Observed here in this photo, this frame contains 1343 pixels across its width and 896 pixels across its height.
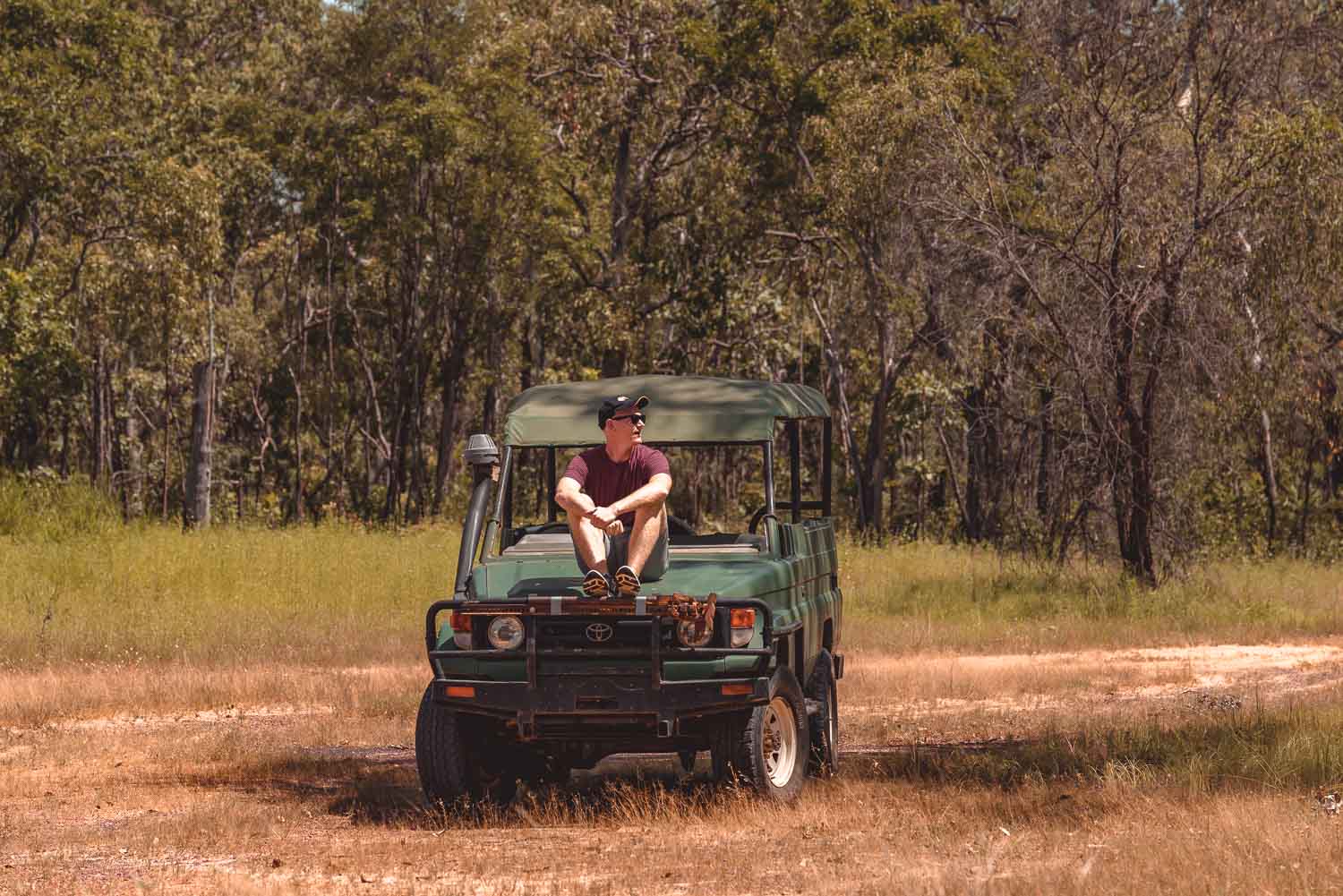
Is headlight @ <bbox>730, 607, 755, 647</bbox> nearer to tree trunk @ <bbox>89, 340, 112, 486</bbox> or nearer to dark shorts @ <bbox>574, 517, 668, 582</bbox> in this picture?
dark shorts @ <bbox>574, 517, 668, 582</bbox>

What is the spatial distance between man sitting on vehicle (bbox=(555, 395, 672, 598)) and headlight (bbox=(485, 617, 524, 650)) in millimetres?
416

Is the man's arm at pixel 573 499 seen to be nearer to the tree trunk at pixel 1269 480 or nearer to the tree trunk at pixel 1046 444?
the tree trunk at pixel 1046 444

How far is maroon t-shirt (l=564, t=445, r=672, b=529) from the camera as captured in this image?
9.66 metres

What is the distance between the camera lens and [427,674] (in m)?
16.7

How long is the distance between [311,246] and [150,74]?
839 centimetres

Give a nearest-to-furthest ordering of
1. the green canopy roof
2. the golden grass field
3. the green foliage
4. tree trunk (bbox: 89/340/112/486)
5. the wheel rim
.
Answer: the golden grass field → the wheel rim → the green canopy roof → the green foliage → tree trunk (bbox: 89/340/112/486)

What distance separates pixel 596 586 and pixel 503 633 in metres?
0.59

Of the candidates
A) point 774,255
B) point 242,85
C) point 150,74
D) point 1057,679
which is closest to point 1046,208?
point 1057,679

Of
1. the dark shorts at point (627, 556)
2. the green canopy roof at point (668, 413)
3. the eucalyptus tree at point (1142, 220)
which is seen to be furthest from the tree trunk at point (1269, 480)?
the dark shorts at point (627, 556)

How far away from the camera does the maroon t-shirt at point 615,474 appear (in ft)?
31.7

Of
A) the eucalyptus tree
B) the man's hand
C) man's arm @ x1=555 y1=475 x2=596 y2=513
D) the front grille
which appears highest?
the eucalyptus tree

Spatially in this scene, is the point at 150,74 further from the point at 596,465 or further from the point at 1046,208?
the point at 596,465

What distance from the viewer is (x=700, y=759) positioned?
12555 millimetres

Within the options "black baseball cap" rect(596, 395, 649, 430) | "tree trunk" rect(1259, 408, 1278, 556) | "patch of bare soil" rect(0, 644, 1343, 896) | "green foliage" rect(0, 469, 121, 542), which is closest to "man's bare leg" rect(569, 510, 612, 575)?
"black baseball cap" rect(596, 395, 649, 430)
